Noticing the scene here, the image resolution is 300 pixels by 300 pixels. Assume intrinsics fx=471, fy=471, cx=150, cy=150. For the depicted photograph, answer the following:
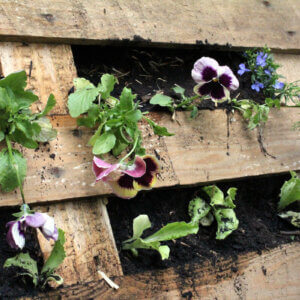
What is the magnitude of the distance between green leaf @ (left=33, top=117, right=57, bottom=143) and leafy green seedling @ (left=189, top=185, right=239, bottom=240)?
1.76 ft

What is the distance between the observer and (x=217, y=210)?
1521mm

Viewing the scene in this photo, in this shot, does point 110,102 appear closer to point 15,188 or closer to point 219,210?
point 15,188

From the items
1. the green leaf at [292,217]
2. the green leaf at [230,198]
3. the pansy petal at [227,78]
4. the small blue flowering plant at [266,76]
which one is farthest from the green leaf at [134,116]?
the green leaf at [292,217]

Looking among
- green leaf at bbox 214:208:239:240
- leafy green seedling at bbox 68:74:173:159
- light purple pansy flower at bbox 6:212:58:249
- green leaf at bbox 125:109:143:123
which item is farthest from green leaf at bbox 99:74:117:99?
green leaf at bbox 214:208:239:240

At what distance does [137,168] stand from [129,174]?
38 mm

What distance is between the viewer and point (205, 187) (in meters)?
1.53

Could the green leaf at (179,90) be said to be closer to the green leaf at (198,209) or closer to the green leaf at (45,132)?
the green leaf at (198,209)

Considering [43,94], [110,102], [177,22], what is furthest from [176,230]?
[177,22]

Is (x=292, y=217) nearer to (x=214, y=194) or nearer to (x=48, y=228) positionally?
(x=214, y=194)

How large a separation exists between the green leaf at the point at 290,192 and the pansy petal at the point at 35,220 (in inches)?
35.8

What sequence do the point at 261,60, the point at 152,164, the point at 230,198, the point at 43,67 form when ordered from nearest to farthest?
the point at 152,164
the point at 43,67
the point at 230,198
the point at 261,60

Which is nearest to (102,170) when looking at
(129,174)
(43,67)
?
(129,174)

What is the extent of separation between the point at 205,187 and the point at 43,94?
0.59 metres

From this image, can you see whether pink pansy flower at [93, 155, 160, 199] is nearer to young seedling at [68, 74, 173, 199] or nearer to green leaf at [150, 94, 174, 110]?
young seedling at [68, 74, 173, 199]
